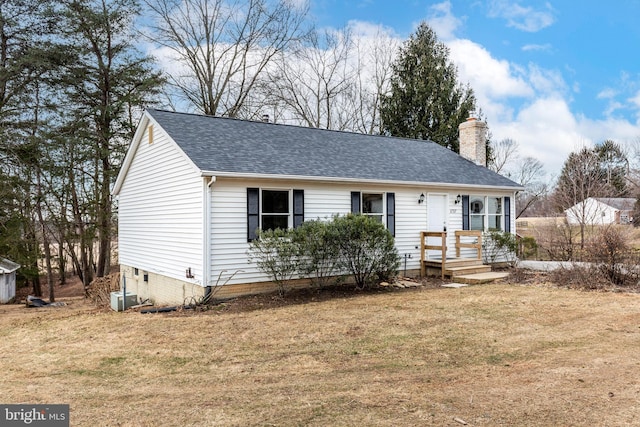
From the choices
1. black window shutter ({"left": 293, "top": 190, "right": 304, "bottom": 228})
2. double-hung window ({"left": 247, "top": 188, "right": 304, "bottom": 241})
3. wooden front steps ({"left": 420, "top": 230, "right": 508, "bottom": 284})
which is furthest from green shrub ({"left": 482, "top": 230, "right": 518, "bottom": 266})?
double-hung window ({"left": 247, "top": 188, "right": 304, "bottom": 241})

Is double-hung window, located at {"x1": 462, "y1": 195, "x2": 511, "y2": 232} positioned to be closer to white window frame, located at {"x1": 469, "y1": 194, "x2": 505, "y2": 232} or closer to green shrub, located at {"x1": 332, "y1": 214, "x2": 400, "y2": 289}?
white window frame, located at {"x1": 469, "y1": 194, "x2": 505, "y2": 232}

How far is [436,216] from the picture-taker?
12875mm

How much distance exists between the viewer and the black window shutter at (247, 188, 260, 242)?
9.73 metres

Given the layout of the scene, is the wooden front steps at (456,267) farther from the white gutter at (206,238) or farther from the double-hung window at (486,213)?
the white gutter at (206,238)

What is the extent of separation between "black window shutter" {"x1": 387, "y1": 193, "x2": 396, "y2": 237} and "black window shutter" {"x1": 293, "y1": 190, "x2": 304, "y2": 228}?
8.94 feet

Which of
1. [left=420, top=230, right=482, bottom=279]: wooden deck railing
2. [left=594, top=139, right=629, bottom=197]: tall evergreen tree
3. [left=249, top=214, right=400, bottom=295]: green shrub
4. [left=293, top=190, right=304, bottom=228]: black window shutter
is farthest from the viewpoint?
[left=594, top=139, right=629, bottom=197]: tall evergreen tree

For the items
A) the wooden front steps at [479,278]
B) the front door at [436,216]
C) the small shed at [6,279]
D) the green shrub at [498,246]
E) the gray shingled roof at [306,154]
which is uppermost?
the gray shingled roof at [306,154]

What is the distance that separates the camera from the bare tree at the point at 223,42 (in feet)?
69.5

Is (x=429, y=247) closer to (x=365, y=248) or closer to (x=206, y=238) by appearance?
(x=365, y=248)

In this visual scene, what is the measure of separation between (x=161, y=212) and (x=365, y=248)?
551cm

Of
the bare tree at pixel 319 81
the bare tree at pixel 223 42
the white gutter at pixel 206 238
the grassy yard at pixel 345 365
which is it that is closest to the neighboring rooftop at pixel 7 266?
the grassy yard at pixel 345 365

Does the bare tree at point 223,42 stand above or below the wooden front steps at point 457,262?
above

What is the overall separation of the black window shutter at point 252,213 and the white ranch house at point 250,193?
2 centimetres

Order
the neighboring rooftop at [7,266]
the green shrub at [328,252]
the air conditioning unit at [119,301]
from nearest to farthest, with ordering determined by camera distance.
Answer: the green shrub at [328,252] → the air conditioning unit at [119,301] → the neighboring rooftop at [7,266]
